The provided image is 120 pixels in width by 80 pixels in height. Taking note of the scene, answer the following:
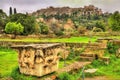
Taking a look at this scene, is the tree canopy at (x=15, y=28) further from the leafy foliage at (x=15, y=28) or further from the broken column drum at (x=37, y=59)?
the broken column drum at (x=37, y=59)

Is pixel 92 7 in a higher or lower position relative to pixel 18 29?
higher

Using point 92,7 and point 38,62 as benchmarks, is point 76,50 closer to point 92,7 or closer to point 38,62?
point 38,62

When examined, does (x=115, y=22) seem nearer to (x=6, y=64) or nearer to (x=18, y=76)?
(x=6, y=64)

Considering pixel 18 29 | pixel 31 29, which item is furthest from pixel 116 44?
pixel 31 29

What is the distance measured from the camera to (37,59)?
40.0 ft

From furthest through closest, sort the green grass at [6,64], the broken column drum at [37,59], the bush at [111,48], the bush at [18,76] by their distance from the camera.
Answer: the bush at [111,48]
the green grass at [6,64]
the broken column drum at [37,59]
the bush at [18,76]

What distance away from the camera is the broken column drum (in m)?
12.2

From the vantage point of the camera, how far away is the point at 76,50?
1914 centimetres

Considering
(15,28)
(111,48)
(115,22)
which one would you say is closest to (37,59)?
(111,48)

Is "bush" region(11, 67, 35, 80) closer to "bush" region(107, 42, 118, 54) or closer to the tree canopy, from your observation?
"bush" region(107, 42, 118, 54)

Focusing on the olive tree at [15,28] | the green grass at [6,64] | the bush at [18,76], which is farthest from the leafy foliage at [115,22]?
the bush at [18,76]

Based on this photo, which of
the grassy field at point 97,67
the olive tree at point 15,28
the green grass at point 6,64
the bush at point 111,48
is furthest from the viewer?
the olive tree at point 15,28

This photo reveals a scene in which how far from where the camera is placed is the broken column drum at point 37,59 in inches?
480

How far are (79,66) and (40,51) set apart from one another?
2.85 meters
